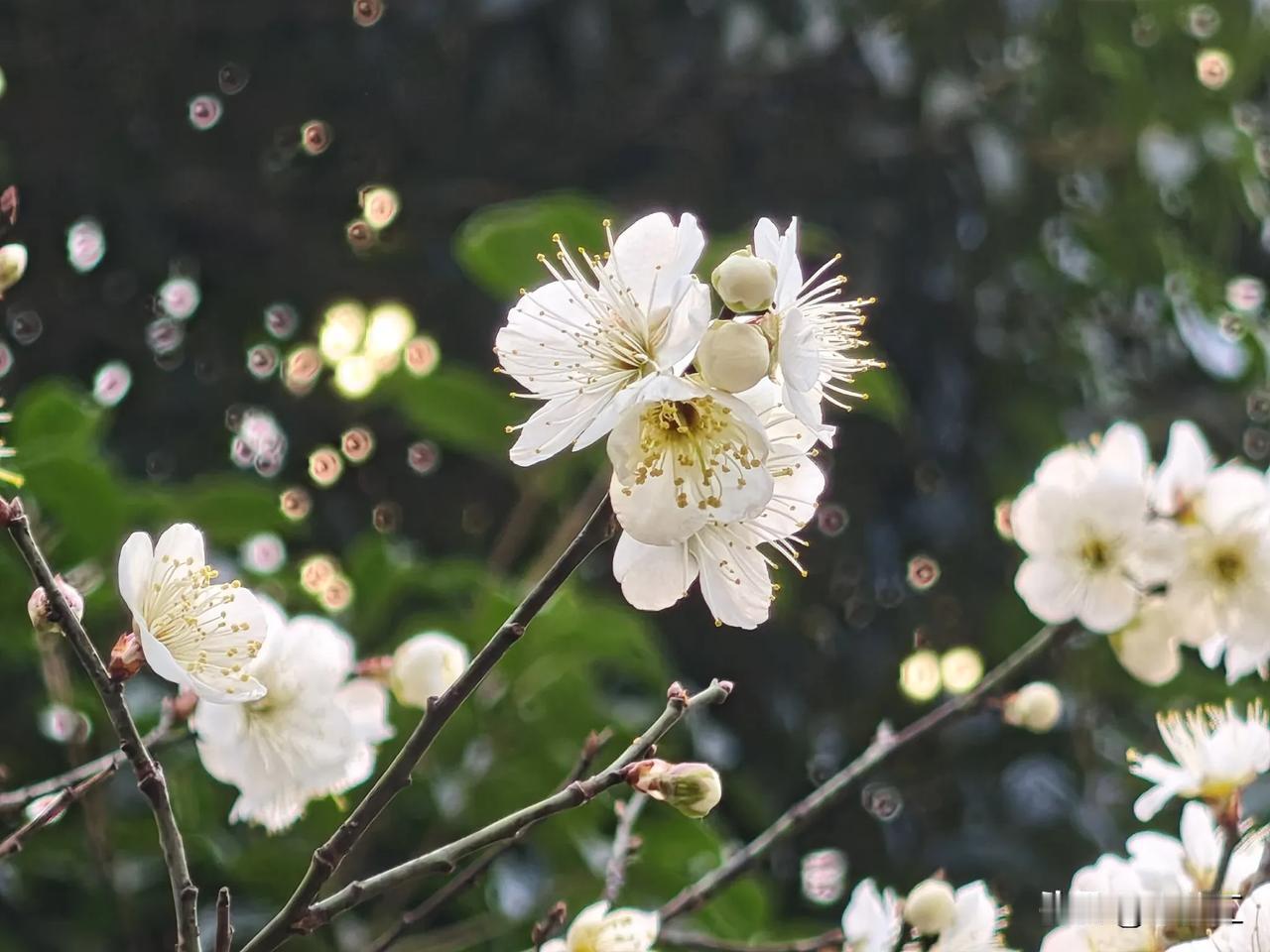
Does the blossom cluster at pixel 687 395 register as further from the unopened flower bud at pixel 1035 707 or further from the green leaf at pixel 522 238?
the green leaf at pixel 522 238

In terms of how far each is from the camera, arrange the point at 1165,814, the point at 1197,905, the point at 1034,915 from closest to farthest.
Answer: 1. the point at 1197,905
2. the point at 1034,915
3. the point at 1165,814

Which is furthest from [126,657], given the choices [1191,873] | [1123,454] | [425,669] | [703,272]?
[703,272]

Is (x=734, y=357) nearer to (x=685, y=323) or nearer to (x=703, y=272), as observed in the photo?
(x=685, y=323)

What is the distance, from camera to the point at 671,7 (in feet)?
6.15

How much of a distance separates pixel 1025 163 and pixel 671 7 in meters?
0.61

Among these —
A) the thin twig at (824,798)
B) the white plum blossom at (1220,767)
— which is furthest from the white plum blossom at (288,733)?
the white plum blossom at (1220,767)

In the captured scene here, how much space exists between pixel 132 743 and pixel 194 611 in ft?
0.75

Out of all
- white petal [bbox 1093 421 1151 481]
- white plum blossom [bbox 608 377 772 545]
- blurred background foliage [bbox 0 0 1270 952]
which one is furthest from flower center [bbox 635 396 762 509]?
blurred background foliage [bbox 0 0 1270 952]

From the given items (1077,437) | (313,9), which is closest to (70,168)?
(313,9)

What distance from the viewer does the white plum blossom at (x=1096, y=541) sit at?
3.49 feet

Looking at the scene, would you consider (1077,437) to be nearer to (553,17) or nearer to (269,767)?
(553,17)

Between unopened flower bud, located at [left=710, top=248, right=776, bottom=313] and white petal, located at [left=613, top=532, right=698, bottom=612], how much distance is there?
5.1 inches

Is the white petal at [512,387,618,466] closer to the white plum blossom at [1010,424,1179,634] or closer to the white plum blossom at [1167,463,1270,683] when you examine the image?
the white plum blossom at [1010,424,1179,634]

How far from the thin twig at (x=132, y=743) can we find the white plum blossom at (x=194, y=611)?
131 millimetres
